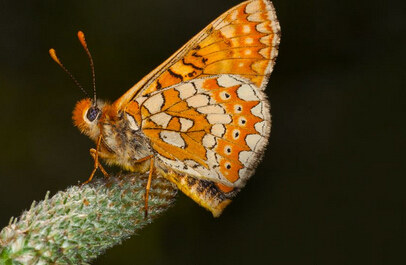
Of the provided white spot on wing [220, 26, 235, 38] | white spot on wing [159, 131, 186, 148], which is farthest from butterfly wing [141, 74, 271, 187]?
white spot on wing [220, 26, 235, 38]

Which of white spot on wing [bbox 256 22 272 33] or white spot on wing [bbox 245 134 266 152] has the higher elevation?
Answer: white spot on wing [bbox 256 22 272 33]

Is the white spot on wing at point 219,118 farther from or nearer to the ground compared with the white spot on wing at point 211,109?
nearer to the ground

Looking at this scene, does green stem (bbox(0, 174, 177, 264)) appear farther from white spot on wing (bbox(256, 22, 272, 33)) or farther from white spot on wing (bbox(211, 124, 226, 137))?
white spot on wing (bbox(256, 22, 272, 33))

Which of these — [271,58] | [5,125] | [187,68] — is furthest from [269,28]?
[5,125]

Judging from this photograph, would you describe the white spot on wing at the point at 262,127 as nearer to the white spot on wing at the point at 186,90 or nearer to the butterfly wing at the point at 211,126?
the butterfly wing at the point at 211,126

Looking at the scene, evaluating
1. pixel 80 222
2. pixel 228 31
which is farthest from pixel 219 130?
pixel 80 222

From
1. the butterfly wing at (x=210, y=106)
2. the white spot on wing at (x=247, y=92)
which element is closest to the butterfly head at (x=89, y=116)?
the butterfly wing at (x=210, y=106)

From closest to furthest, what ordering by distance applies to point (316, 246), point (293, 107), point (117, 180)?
point (117, 180) < point (316, 246) < point (293, 107)

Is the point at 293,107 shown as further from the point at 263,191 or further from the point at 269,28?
the point at 269,28
